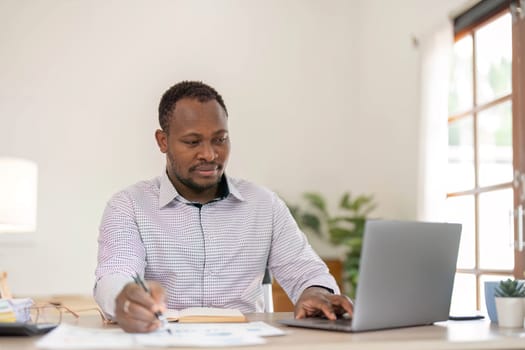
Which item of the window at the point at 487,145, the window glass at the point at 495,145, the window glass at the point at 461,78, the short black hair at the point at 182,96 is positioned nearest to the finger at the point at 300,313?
the short black hair at the point at 182,96

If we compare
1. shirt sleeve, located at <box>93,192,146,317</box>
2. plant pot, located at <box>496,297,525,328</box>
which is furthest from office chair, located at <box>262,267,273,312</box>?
plant pot, located at <box>496,297,525,328</box>

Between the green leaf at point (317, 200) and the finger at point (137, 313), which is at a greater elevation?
the green leaf at point (317, 200)

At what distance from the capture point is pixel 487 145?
4.15 m

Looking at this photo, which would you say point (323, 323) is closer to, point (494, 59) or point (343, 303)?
point (343, 303)

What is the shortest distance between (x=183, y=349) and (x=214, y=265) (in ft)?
3.05

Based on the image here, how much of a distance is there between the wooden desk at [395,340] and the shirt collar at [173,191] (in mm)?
617

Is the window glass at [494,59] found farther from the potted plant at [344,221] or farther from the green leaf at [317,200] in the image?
the green leaf at [317,200]

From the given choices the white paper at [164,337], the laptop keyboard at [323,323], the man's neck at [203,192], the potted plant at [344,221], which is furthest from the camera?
the potted plant at [344,221]

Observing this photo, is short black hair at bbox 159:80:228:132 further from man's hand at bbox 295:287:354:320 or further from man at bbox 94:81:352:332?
man's hand at bbox 295:287:354:320

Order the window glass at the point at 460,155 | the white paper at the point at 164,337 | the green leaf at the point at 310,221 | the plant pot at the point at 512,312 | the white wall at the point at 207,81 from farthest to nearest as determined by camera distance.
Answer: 1. the green leaf at the point at 310,221
2. the white wall at the point at 207,81
3. the window glass at the point at 460,155
4. the plant pot at the point at 512,312
5. the white paper at the point at 164,337

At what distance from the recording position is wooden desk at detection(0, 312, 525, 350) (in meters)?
1.24

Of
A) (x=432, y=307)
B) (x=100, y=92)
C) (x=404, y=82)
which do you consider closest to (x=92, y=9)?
(x=100, y=92)

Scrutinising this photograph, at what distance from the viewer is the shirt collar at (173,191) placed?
6.96 ft

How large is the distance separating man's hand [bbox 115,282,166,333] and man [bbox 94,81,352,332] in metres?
0.56
